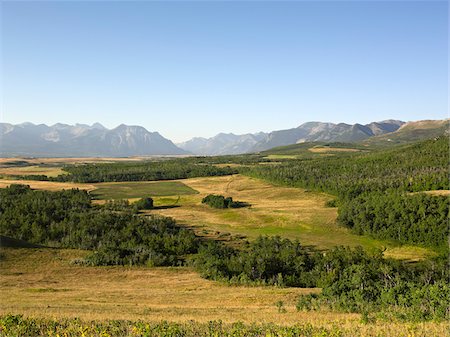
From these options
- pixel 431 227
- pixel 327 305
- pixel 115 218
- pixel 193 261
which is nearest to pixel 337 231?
pixel 431 227

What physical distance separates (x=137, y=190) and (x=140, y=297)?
138918 mm

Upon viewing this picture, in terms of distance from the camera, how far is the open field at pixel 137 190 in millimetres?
165000

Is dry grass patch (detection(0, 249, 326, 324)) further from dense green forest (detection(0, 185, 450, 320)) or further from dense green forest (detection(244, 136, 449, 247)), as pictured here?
dense green forest (detection(244, 136, 449, 247))

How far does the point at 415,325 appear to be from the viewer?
25594 mm

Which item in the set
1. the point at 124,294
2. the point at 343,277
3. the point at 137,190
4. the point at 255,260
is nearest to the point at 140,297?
the point at 124,294

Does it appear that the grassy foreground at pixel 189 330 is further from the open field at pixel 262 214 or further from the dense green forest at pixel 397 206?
the dense green forest at pixel 397 206

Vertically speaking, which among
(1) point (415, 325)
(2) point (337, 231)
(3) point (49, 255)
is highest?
(1) point (415, 325)

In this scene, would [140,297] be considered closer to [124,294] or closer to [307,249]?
[124,294]

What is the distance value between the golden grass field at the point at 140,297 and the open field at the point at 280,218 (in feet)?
144

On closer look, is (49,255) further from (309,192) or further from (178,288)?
(309,192)

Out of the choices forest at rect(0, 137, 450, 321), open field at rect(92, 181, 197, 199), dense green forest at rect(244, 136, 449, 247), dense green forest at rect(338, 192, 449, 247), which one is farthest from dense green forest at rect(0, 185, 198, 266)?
open field at rect(92, 181, 197, 199)

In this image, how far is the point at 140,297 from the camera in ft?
149

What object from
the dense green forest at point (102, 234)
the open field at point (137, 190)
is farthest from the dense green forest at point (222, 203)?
the dense green forest at point (102, 234)

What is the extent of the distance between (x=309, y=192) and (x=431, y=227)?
6877 centimetres
